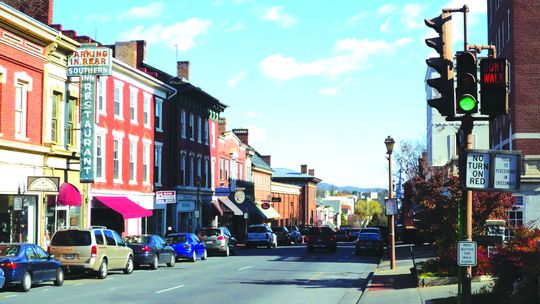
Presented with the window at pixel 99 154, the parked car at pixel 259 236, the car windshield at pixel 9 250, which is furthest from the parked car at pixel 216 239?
the car windshield at pixel 9 250

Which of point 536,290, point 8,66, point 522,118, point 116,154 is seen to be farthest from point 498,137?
point 536,290

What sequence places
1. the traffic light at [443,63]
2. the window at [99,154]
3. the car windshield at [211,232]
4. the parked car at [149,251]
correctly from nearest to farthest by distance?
the traffic light at [443,63] < the parked car at [149,251] < the window at [99,154] < the car windshield at [211,232]

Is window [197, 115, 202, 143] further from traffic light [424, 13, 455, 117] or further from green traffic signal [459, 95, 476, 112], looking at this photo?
green traffic signal [459, 95, 476, 112]

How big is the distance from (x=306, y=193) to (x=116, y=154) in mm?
69310

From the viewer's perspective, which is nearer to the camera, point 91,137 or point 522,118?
point 91,137

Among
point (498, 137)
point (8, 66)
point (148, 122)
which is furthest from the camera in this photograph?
point (498, 137)

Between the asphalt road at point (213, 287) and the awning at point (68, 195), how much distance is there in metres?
5.03

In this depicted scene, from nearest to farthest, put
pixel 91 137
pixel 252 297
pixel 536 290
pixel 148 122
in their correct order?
1. pixel 536 290
2. pixel 252 297
3. pixel 91 137
4. pixel 148 122

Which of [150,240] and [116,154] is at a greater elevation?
[116,154]

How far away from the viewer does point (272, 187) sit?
90062mm

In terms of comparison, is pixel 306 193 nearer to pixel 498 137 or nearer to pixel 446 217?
pixel 498 137

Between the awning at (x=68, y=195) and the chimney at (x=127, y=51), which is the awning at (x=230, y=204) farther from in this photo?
the awning at (x=68, y=195)

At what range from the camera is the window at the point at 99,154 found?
3872cm

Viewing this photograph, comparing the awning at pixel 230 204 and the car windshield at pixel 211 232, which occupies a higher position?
the awning at pixel 230 204
